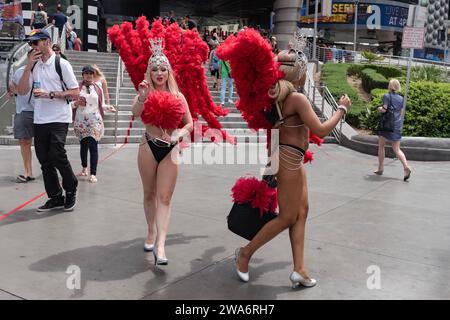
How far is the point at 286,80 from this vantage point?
3633mm

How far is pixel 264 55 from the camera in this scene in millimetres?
3422

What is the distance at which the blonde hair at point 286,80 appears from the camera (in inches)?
140

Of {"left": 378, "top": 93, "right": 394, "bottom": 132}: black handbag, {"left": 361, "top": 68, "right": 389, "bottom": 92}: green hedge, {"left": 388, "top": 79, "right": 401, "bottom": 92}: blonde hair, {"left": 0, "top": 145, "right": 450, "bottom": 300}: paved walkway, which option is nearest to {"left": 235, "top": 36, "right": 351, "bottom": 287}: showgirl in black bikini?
{"left": 0, "top": 145, "right": 450, "bottom": 300}: paved walkway

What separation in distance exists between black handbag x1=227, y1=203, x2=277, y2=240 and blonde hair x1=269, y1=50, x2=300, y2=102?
0.87 meters

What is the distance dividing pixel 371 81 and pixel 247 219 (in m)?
Result: 13.3

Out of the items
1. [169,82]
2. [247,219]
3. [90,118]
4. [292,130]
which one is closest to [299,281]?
[247,219]

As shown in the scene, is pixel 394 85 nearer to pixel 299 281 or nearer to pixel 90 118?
pixel 90 118

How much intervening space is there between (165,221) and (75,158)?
5.43m

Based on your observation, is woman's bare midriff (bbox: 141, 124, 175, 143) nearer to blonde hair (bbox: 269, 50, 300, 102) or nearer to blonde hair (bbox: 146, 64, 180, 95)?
blonde hair (bbox: 146, 64, 180, 95)

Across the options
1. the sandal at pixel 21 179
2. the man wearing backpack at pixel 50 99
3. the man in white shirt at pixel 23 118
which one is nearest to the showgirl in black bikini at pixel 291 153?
the man wearing backpack at pixel 50 99

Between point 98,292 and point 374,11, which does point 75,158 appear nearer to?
point 98,292

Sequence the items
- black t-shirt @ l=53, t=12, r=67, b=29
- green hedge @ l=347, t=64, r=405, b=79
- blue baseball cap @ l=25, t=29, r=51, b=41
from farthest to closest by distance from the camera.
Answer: green hedge @ l=347, t=64, r=405, b=79
black t-shirt @ l=53, t=12, r=67, b=29
blue baseball cap @ l=25, t=29, r=51, b=41

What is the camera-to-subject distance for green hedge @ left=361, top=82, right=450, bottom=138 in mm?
11531
